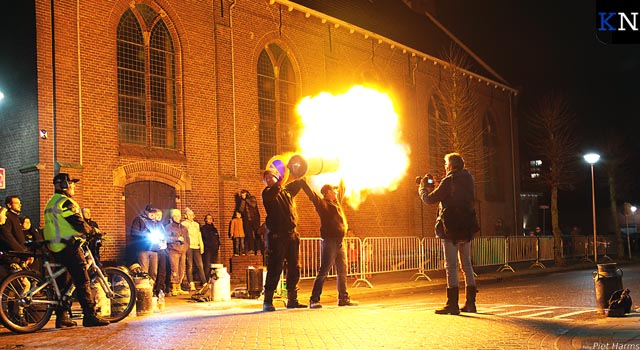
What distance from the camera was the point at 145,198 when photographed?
1884 cm

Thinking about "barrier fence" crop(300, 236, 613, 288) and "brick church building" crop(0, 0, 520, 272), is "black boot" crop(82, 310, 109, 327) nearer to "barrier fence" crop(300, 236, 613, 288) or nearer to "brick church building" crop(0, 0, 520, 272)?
"brick church building" crop(0, 0, 520, 272)

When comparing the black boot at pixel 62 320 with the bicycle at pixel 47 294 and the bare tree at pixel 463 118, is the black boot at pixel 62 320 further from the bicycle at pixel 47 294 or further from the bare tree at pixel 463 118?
the bare tree at pixel 463 118

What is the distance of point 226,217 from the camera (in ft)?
67.9

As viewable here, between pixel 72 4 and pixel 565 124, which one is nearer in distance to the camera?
pixel 72 4

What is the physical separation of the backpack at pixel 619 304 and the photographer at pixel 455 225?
79.8 inches

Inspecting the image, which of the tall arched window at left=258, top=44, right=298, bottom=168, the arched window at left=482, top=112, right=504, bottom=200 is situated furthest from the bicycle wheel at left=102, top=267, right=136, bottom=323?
the arched window at left=482, top=112, right=504, bottom=200

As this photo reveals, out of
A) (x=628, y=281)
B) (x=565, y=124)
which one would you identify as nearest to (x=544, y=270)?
(x=628, y=281)

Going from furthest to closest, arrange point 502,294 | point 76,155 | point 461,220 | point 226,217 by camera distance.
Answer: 1. point 226,217
2. point 76,155
3. point 502,294
4. point 461,220

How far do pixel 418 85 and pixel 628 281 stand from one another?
628 inches

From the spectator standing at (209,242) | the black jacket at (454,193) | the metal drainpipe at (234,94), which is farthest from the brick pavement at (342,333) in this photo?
the metal drainpipe at (234,94)

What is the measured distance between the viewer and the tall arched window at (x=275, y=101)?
76.3 feet

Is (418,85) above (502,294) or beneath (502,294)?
above

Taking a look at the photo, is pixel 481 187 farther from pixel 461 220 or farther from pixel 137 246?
pixel 461 220

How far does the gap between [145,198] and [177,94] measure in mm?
3398
